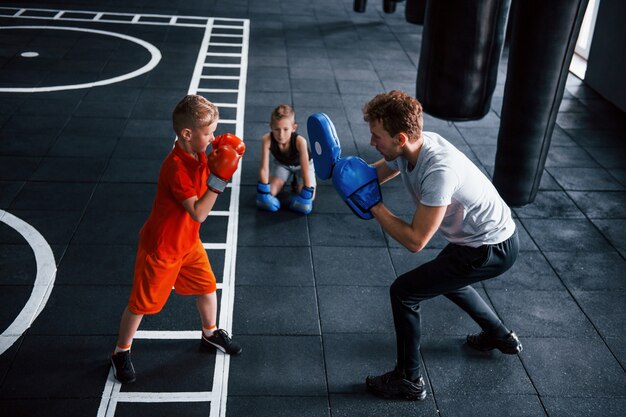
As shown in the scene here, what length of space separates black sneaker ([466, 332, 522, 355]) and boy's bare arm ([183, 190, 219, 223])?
2.03 metres

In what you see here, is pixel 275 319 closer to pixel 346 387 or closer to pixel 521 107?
pixel 346 387

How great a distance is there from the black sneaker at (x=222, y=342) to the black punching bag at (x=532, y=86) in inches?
117

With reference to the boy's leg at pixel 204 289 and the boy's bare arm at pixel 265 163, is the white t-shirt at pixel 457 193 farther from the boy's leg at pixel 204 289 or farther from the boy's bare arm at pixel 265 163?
the boy's bare arm at pixel 265 163

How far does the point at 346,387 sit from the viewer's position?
3.69m

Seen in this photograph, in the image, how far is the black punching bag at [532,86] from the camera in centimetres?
466

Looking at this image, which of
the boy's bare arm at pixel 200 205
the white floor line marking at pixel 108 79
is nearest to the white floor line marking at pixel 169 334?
the boy's bare arm at pixel 200 205

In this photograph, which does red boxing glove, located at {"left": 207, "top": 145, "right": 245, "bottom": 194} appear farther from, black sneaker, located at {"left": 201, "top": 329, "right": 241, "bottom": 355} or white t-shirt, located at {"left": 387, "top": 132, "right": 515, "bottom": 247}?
black sneaker, located at {"left": 201, "top": 329, "right": 241, "bottom": 355}

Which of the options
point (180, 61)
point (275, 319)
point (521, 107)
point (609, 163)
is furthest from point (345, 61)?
point (275, 319)

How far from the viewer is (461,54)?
5539mm

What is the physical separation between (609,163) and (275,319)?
15.5 feet

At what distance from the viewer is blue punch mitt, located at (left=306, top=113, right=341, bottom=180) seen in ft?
11.2

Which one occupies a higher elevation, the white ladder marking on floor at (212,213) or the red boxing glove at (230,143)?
the red boxing glove at (230,143)

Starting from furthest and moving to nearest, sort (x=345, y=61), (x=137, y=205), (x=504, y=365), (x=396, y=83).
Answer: (x=345, y=61)
(x=396, y=83)
(x=137, y=205)
(x=504, y=365)

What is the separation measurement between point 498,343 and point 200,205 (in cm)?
216
